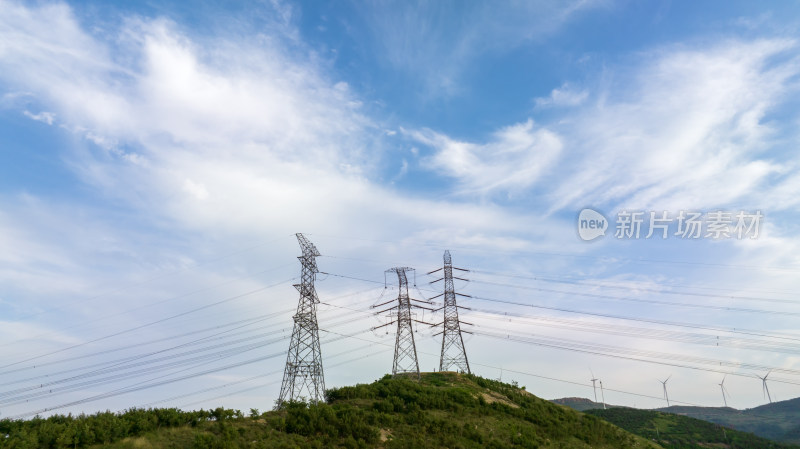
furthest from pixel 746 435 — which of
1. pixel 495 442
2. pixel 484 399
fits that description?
pixel 495 442

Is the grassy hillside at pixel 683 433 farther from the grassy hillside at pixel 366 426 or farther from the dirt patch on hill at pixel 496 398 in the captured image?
the grassy hillside at pixel 366 426

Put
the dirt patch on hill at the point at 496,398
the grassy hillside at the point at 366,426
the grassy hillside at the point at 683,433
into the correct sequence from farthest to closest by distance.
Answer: the grassy hillside at the point at 683,433 → the dirt patch on hill at the point at 496,398 → the grassy hillside at the point at 366,426

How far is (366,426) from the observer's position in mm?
32469

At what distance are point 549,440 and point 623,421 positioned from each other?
3970 inches

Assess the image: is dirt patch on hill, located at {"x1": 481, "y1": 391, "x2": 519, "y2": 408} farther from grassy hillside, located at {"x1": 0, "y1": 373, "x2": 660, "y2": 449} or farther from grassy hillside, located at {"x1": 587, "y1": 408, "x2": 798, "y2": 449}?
grassy hillside, located at {"x1": 587, "y1": 408, "x2": 798, "y2": 449}

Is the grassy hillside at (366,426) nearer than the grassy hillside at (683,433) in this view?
Yes

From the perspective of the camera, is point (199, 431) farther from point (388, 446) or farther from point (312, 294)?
point (312, 294)

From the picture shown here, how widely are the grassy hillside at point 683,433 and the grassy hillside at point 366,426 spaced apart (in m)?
62.3

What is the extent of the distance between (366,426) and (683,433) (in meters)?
114

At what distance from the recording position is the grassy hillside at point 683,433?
101562mm

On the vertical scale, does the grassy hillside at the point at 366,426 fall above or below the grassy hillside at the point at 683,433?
above

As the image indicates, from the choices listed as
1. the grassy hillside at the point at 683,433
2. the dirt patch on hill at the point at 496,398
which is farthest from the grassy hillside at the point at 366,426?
the grassy hillside at the point at 683,433

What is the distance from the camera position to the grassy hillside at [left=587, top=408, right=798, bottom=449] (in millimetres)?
101562

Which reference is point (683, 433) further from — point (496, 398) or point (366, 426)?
point (366, 426)
